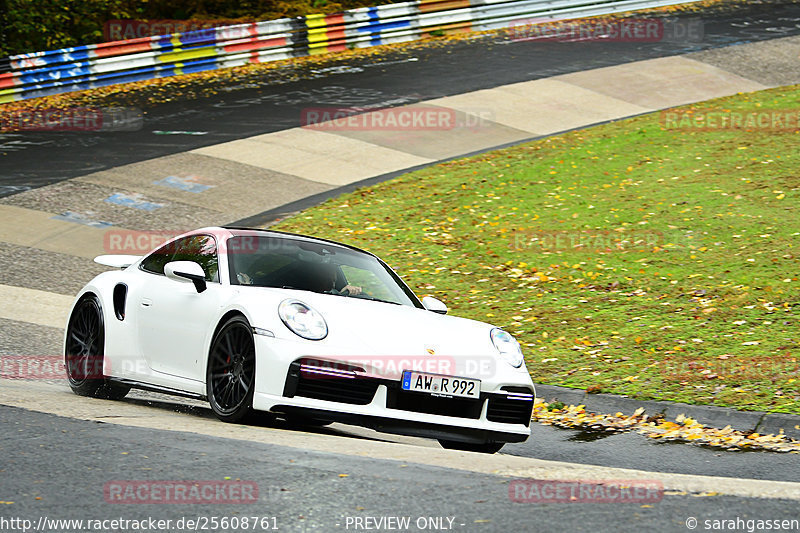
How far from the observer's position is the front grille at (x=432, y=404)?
Result: 626cm

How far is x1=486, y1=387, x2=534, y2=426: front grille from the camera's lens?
260 inches

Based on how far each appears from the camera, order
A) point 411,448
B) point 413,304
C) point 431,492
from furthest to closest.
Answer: point 413,304 < point 411,448 < point 431,492

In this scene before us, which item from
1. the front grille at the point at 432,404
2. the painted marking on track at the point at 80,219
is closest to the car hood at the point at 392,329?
the front grille at the point at 432,404

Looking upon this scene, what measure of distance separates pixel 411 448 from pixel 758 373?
3619 mm

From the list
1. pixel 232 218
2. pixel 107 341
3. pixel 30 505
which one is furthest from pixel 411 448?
pixel 232 218

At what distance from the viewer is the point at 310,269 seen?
7.32m

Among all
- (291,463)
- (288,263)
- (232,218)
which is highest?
(288,263)

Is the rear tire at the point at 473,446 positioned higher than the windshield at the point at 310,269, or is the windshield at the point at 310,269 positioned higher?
the windshield at the point at 310,269

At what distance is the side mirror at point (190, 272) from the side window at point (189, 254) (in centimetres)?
16

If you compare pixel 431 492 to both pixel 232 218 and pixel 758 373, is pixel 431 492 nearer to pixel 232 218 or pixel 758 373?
pixel 758 373

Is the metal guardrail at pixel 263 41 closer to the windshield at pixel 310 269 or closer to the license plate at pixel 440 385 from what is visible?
the windshield at pixel 310 269

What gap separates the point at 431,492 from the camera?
15.9 ft

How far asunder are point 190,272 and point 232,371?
0.85 m

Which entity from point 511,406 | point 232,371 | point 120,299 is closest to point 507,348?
point 511,406
